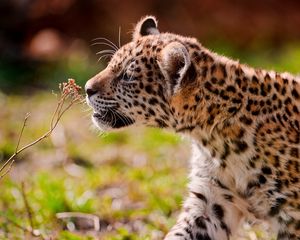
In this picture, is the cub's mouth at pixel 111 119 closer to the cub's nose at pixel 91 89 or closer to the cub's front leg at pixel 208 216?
the cub's nose at pixel 91 89

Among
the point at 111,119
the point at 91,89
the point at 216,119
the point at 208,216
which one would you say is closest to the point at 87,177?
the point at 111,119

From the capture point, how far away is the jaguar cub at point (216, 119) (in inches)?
254

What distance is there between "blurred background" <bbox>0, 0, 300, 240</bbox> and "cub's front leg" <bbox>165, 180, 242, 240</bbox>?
687 mm

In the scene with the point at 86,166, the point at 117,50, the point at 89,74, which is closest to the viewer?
the point at 117,50

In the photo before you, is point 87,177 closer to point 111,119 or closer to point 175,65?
point 111,119

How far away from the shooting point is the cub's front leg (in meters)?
6.79

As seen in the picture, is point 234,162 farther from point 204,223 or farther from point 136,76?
point 136,76

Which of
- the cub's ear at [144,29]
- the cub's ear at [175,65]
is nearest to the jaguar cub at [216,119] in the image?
the cub's ear at [175,65]

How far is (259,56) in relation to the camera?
1731 centimetres

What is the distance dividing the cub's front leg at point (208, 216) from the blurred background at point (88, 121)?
2.25 feet

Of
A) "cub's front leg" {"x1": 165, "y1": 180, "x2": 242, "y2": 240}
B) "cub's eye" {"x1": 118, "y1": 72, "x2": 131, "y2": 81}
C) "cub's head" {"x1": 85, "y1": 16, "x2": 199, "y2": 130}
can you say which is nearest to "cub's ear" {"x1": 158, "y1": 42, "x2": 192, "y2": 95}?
"cub's head" {"x1": 85, "y1": 16, "x2": 199, "y2": 130}

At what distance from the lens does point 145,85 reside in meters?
6.80

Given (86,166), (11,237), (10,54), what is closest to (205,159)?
(11,237)

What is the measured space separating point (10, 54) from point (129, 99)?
9404mm
